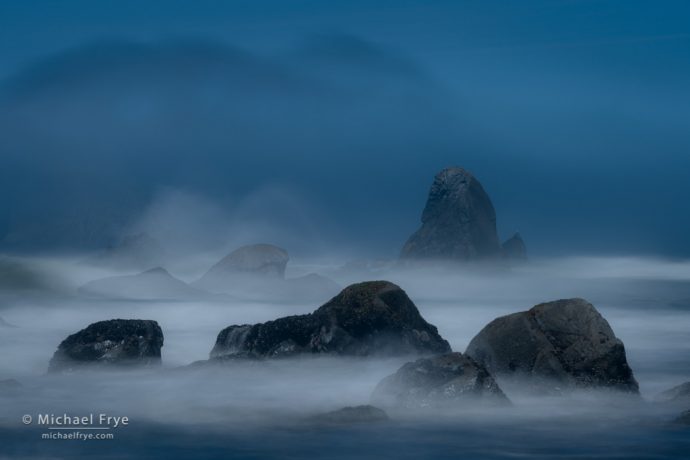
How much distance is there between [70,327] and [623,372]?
2655cm

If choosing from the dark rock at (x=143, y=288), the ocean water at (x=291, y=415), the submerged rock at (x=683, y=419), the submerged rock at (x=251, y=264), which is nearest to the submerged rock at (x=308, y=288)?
the submerged rock at (x=251, y=264)

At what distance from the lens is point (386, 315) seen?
2870cm

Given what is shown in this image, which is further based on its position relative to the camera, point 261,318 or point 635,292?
point 635,292

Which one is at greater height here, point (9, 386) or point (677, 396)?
point (9, 386)

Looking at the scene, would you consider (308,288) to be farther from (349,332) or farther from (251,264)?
(349,332)

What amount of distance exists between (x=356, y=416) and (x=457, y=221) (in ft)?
286

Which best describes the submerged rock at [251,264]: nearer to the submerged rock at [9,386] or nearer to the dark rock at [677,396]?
the submerged rock at [9,386]

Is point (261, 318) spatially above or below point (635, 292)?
below

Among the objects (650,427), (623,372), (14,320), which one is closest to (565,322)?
(623,372)

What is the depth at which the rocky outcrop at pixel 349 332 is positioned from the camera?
28000 mm

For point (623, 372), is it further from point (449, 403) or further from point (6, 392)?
point (6, 392)

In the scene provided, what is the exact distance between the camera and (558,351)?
2469 cm

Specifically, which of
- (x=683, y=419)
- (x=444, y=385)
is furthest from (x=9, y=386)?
(x=683, y=419)

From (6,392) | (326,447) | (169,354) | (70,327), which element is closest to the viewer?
(326,447)
